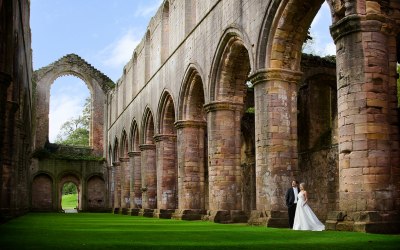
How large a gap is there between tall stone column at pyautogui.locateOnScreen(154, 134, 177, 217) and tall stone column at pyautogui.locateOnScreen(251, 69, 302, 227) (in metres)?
9.11

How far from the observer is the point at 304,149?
63.5 feet

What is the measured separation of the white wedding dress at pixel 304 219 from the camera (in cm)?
1076

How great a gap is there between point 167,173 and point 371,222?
1360 cm

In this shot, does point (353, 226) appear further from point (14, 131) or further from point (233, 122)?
point (14, 131)

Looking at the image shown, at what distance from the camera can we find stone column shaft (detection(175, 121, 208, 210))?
18.1m

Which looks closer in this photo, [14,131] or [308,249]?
[308,249]

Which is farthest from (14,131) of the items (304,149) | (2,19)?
(304,149)

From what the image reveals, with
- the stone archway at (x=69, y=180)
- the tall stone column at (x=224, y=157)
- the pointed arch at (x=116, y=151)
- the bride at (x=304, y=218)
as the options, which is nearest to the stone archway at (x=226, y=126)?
the tall stone column at (x=224, y=157)

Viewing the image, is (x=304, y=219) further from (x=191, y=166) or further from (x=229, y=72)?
(x=191, y=166)

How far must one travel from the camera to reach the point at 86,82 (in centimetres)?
3897

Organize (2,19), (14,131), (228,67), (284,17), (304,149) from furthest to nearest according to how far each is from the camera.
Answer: (304,149) → (14,131) → (228,67) → (2,19) → (284,17)

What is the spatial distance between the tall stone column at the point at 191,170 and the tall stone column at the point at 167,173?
2443mm

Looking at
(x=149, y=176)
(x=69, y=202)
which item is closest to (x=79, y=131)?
(x=69, y=202)

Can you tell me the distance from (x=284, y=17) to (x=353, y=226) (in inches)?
209
